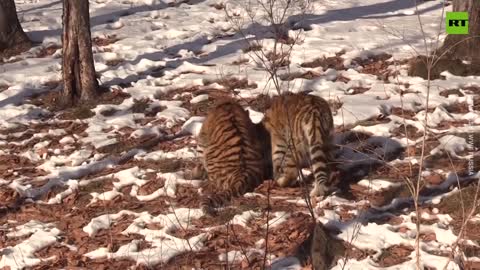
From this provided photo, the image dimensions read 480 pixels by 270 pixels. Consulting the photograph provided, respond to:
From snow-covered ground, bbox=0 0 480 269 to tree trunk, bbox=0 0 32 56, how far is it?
0.35m

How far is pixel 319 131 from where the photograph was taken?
736cm

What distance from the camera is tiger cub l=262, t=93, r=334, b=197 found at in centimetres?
718

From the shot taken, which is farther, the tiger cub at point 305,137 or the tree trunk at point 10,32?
the tree trunk at point 10,32

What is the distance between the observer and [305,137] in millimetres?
7453

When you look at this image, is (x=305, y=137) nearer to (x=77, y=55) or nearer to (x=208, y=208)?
(x=208, y=208)

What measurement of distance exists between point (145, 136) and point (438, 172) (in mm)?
3921

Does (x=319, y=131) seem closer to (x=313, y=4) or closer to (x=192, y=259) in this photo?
(x=192, y=259)

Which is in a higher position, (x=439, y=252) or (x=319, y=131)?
(x=319, y=131)

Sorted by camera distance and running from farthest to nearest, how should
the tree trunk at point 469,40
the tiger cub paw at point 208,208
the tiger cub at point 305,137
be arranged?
the tree trunk at point 469,40
the tiger cub at point 305,137
the tiger cub paw at point 208,208

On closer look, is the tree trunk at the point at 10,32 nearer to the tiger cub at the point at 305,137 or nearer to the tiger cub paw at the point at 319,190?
the tiger cub at the point at 305,137

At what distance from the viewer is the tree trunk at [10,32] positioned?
43.1 ft

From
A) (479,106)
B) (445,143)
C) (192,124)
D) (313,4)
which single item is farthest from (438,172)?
(313,4)

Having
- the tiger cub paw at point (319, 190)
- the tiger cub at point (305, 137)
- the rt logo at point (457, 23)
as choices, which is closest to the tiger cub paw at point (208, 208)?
the tiger cub at point (305, 137)

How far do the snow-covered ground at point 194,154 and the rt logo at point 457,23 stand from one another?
2.34 ft
